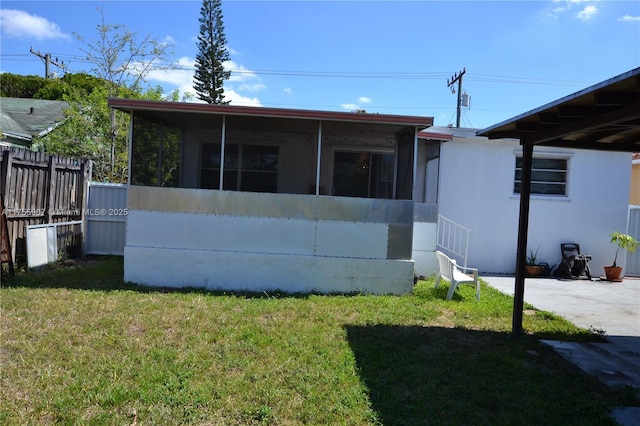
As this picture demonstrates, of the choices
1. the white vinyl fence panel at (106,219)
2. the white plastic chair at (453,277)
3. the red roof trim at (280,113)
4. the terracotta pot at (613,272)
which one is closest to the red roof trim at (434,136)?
the red roof trim at (280,113)

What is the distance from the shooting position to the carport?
385 cm

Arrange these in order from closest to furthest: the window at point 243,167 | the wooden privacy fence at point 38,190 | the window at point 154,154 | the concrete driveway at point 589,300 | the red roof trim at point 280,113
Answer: the concrete driveway at point 589,300 → the red roof trim at point 280,113 → the wooden privacy fence at point 38,190 → the window at point 154,154 → the window at point 243,167

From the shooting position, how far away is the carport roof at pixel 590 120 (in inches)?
150

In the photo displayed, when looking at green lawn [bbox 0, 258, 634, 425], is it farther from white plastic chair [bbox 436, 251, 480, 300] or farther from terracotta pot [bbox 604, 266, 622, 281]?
terracotta pot [bbox 604, 266, 622, 281]

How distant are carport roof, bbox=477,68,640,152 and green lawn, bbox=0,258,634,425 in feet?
7.91

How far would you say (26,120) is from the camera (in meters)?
18.2

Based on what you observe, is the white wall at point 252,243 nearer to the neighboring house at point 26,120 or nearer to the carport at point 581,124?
the carport at point 581,124

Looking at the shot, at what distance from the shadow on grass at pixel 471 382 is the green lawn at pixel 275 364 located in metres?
0.02

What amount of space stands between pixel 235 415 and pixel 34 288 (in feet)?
16.6

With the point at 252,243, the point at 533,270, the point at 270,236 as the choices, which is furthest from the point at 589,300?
the point at 252,243

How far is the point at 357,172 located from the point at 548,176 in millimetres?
4731

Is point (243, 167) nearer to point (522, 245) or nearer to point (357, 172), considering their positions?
point (357, 172)

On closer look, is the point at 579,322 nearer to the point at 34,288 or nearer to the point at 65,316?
the point at 65,316

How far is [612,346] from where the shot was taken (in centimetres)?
535
